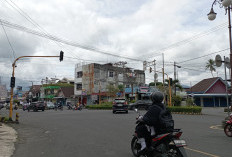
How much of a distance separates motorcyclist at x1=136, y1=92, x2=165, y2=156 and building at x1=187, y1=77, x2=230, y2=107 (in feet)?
141

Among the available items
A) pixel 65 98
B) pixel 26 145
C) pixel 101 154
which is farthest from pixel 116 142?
pixel 65 98

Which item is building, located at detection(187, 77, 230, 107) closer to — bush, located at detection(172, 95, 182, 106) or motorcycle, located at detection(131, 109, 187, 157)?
bush, located at detection(172, 95, 182, 106)

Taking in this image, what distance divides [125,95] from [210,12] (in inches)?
1660

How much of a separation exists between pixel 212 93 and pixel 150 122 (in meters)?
45.8

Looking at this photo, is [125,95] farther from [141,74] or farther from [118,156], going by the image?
[118,156]

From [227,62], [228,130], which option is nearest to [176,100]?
[227,62]

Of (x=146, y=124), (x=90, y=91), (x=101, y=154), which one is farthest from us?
(x=90, y=91)

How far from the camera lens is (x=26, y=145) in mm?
8383

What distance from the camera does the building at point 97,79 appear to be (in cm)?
5225

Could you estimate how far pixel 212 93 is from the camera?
45.9 m

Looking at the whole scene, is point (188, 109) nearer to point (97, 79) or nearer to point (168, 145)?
point (168, 145)

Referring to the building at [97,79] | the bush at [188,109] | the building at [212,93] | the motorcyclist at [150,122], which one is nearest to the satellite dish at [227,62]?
the motorcyclist at [150,122]

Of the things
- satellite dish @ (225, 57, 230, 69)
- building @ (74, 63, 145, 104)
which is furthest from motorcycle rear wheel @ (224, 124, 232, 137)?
building @ (74, 63, 145, 104)

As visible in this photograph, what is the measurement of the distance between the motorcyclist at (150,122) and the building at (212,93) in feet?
141
